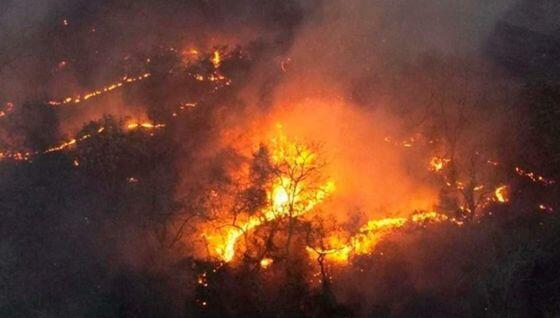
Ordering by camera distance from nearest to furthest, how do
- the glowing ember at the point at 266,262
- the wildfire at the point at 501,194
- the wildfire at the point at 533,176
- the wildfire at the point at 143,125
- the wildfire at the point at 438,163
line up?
the glowing ember at the point at 266,262 → the wildfire at the point at 533,176 → the wildfire at the point at 501,194 → the wildfire at the point at 438,163 → the wildfire at the point at 143,125

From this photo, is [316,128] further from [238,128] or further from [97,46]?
[97,46]

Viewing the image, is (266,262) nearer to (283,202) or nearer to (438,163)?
(283,202)

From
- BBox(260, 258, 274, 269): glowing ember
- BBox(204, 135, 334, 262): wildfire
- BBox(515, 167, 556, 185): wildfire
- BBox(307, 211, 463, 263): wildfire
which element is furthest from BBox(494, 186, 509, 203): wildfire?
BBox(260, 258, 274, 269): glowing ember

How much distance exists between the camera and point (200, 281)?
21.8 metres

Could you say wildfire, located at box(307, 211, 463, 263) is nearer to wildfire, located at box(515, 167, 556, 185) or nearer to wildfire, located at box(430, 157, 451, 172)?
wildfire, located at box(430, 157, 451, 172)

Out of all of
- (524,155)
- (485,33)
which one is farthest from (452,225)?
(485,33)

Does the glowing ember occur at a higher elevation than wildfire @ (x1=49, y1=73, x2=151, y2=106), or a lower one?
lower

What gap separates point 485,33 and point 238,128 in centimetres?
1602

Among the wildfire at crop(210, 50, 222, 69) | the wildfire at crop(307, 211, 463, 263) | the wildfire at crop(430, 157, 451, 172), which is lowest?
the wildfire at crop(307, 211, 463, 263)

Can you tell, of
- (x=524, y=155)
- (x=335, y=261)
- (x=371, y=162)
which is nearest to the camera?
(x=335, y=261)

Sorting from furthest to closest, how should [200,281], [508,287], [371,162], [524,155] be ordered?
[371,162] < [524,155] < [200,281] < [508,287]

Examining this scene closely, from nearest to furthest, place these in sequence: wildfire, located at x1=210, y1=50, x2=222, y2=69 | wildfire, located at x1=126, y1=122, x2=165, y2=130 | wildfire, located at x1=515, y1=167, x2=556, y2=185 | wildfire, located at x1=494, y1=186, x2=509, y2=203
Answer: wildfire, located at x1=515, y1=167, x2=556, y2=185, wildfire, located at x1=494, y1=186, x2=509, y2=203, wildfire, located at x1=126, y1=122, x2=165, y2=130, wildfire, located at x1=210, y1=50, x2=222, y2=69

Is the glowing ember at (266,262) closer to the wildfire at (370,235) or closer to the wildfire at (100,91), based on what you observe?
the wildfire at (370,235)

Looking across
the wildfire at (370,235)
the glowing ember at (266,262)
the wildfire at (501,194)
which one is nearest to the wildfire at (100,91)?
the wildfire at (370,235)
